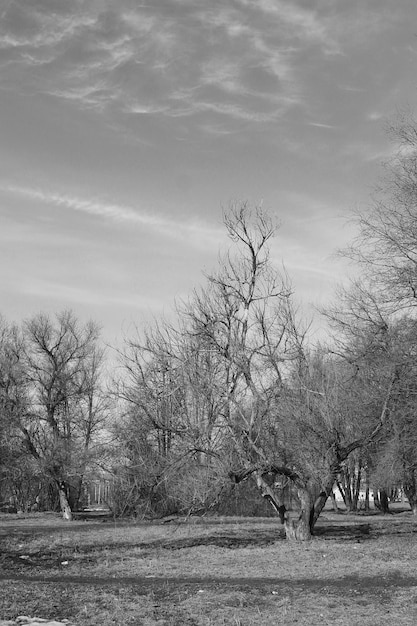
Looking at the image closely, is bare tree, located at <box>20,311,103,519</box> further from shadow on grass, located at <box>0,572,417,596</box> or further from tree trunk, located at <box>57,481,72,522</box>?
shadow on grass, located at <box>0,572,417,596</box>

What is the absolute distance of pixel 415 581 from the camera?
1035cm

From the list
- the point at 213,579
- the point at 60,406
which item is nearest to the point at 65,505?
the point at 60,406

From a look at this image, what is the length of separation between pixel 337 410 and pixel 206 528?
824 centimetres

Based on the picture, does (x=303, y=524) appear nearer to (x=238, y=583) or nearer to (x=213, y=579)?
(x=213, y=579)

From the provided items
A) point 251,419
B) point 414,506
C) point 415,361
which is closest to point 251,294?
point 251,419

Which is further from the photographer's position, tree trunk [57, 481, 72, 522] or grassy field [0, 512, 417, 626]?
tree trunk [57, 481, 72, 522]

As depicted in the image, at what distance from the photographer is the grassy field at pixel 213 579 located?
7695 millimetres

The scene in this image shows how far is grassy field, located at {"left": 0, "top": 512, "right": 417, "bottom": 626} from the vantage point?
7.70 m

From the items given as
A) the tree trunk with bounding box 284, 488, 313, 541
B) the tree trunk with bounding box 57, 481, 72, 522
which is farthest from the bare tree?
the tree trunk with bounding box 284, 488, 313, 541

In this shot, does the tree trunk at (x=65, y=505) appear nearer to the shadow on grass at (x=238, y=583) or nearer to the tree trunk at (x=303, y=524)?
the tree trunk at (x=303, y=524)

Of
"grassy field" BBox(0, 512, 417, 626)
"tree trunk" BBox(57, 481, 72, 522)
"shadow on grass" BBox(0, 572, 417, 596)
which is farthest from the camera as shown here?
"tree trunk" BBox(57, 481, 72, 522)

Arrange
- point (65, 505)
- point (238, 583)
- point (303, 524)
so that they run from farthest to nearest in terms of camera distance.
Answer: point (65, 505) → point (303, 524) → point (238, 583)

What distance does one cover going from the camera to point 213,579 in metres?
10.9

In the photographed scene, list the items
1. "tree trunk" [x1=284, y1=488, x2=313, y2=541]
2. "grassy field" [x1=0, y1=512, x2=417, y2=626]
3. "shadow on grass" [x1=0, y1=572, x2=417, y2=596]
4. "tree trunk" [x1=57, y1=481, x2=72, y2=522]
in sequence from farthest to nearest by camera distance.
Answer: "tree trunk" [x1=57, y1=481, x2=72, y2=522]
"tree trunk" [x1=284, y1=488, x2=313, y2=541]
"shadow on grass" [x1=0, y1=572, x2=417, y2=596]
"grassy field" [x1=0, y1=512, x2=417, y2=626]
